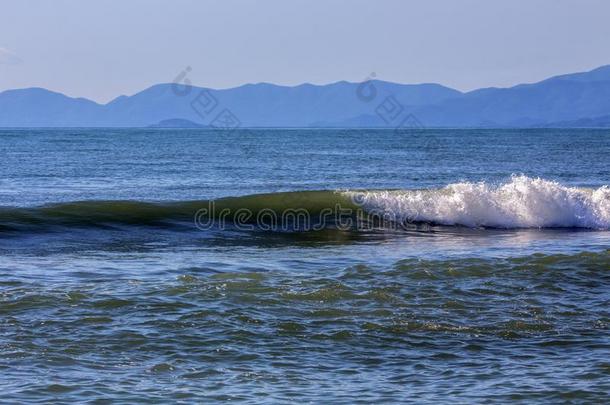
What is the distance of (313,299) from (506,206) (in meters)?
13.3

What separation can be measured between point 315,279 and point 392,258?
3005 millimetres

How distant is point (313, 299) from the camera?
41.7 ft

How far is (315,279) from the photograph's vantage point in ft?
46.4

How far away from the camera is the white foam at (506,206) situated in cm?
2456

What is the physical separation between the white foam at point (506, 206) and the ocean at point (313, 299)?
55 mm

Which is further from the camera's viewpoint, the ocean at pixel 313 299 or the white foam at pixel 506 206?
the white foam at pixel 506 206

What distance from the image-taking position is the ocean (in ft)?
30.0

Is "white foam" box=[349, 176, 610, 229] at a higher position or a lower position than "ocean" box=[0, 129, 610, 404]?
higher

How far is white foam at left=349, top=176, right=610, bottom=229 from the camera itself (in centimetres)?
2456

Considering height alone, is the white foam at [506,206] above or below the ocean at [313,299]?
above

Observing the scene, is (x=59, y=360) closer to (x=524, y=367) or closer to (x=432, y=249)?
(x=524, y=367)

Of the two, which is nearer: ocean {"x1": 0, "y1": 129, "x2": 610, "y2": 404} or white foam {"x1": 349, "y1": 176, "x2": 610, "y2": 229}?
ocean {"x1": 0, "y1": 129, "x2": 610, "y2": 404}

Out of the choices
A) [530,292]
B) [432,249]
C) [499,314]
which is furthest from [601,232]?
[499,314]

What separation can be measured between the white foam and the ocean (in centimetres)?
6
